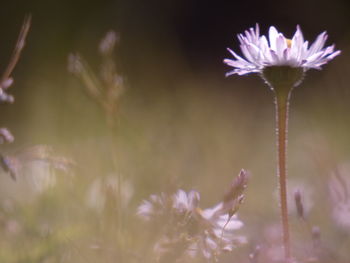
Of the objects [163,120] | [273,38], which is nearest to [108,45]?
[273,38]

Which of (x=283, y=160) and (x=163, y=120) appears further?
(x=163, y=120)

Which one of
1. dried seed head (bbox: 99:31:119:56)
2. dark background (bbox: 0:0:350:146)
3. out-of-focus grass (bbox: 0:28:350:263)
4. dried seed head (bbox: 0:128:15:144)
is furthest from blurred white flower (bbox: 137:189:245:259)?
dark background (bbox: 0:0:350:146)

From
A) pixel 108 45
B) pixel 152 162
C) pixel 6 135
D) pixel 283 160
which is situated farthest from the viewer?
pixel 152 162

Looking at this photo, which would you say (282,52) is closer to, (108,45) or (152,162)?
(108,45)

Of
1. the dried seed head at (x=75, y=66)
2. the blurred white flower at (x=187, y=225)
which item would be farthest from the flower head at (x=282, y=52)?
the dried seed head at (x=75, y=66)

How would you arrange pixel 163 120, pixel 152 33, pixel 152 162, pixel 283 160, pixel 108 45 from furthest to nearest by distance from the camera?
1. pixel 152 33
2. pixel 163 120
3. pixel 152 162
4. pixel 108 45
5. pixel 283 160

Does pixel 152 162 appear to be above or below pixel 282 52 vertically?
below

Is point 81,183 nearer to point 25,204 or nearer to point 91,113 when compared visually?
point 25,204

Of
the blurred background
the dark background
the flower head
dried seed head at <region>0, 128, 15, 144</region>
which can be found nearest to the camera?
dried seed head at <region>0, 128, 15, 144</region>

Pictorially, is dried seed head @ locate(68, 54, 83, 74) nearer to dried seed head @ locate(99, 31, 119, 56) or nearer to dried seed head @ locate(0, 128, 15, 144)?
dried seed head @ locate(99, 31, 119, 56)

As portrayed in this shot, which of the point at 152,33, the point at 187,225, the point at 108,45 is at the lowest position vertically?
the point at 187,225
